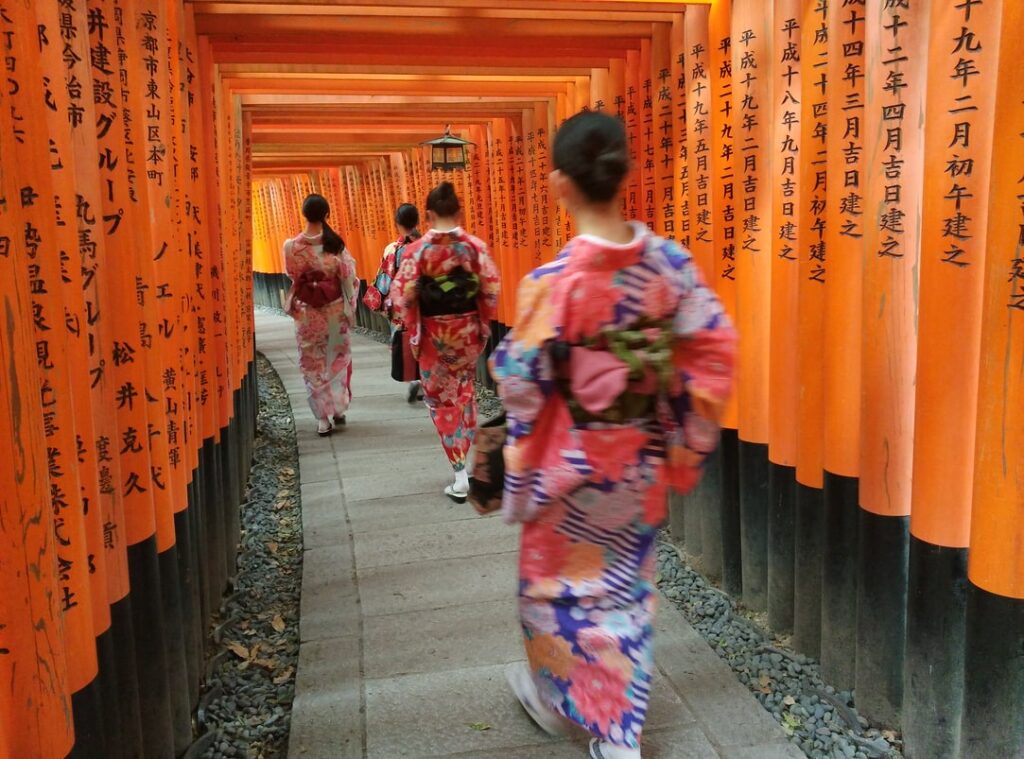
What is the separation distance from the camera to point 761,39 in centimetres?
366

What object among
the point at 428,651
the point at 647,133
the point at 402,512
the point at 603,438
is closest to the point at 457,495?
the point at 402,512

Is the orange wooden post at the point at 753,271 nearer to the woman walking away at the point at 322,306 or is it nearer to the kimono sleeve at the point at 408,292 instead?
the kimono sleeve at the point at 408,292

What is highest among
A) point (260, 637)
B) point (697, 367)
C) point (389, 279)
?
point (389, 279)

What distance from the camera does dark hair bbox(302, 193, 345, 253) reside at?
23.1ft

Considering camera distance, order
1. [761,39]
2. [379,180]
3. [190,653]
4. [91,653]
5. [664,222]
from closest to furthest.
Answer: [91,653] → [190,653] → [761,39] → [664,222] → [379,180]

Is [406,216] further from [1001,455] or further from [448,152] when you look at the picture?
[1001,455]

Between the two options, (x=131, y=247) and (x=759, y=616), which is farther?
(x=759, y=616)

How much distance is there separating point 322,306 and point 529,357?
545 cm

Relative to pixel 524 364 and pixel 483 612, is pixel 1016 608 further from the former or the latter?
pixel 483 612

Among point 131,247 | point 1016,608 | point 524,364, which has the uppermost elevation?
point 131,247

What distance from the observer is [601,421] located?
2.49 m

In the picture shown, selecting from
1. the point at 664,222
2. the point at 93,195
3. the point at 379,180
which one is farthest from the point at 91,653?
the point at 379,180

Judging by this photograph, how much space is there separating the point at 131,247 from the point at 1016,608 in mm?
2873

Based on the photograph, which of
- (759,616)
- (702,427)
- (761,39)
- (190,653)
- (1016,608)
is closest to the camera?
(1016,608)
